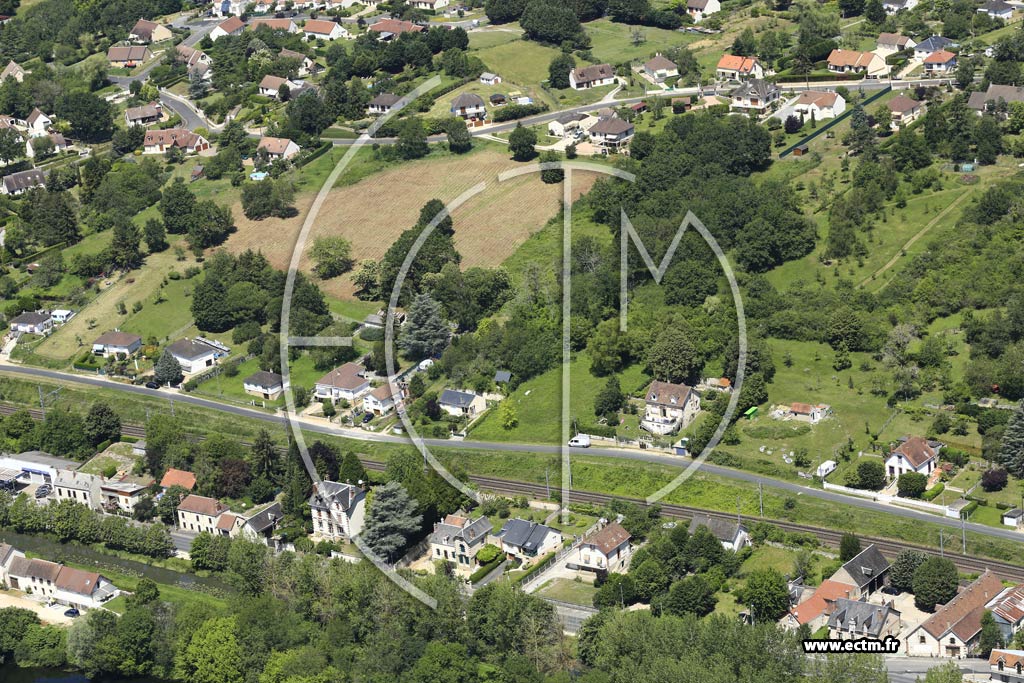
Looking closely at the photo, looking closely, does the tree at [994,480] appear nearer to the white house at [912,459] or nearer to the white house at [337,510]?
the white house at [912,459]

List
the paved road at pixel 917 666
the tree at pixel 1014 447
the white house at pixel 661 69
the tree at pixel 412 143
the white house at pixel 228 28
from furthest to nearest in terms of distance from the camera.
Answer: the white house at pixel 228 28 < the white house at pixel 661 69 < the tree at pixel 412 143 < the tree at pixel 1014 447 < the paved road at pixel 917 666

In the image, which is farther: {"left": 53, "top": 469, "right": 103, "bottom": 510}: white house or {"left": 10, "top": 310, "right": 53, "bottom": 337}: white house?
{"left": 10, "top": 310, "right": 53, "bottom": 337}: white house

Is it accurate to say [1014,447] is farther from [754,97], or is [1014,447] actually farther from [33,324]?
[33,324]

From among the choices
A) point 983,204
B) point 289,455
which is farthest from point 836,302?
point 289,455

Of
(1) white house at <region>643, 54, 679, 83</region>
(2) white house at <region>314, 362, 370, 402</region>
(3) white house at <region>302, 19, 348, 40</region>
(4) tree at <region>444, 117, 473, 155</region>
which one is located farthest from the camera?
(3) white house at <region>302, 19, 348, 40</region>

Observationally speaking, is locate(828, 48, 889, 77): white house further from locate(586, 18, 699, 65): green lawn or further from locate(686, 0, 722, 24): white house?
locate(686, 0, 722, 24): white house

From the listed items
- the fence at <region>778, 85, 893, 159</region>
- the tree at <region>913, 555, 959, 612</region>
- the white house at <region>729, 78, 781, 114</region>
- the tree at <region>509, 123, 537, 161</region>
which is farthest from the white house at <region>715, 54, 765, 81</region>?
the tree at <region>913, 555, 959, 612</region>

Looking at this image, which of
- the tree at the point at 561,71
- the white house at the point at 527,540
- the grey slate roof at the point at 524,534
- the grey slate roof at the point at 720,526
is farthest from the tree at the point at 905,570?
the tree at the point at 561,71

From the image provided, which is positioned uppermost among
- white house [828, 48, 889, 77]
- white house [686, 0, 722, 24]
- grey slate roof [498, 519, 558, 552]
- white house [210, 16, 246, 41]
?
white house [828, 48, 889, 77]

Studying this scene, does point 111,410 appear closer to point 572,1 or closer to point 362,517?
point 362,517
